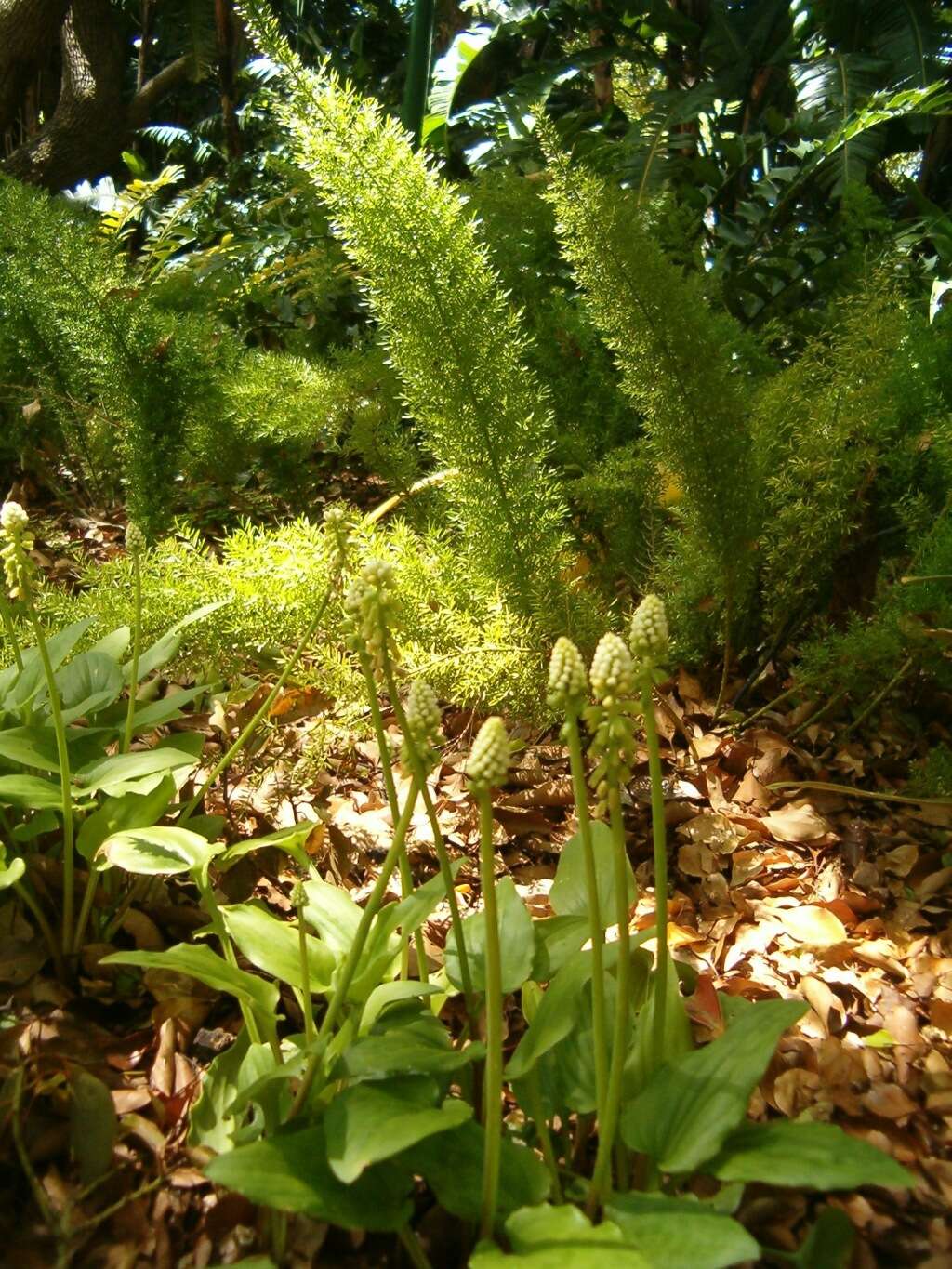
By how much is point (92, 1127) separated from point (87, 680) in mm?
649

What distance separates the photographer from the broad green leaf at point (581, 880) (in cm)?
114

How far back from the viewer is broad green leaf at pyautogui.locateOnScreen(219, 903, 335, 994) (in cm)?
108

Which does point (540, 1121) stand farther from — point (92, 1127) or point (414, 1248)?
point (92, 1127)

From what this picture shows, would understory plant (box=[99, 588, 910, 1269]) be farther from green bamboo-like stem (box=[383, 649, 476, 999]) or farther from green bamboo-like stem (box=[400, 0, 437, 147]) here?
green bamboo-like stem (box=[400, 0, 437, 147])

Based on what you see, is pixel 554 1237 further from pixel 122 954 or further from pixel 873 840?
pixel 873 840

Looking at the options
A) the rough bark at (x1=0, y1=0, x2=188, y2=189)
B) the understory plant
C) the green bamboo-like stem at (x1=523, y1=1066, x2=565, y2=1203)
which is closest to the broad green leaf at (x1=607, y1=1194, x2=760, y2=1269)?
the understory plant

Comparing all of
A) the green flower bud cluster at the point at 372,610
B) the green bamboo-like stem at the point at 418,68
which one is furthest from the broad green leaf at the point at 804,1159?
the green bamboo-like stem at the point at 418,68

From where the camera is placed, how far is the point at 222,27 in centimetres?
468

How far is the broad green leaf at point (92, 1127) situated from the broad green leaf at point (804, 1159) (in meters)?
0.65

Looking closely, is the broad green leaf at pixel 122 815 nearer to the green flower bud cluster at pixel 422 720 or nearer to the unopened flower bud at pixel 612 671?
the green flower bud cluster at pixel 422 720

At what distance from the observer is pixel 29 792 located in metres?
1.17

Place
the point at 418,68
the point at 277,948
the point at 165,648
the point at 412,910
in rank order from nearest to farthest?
the point at 412,910 → the point at 277,948 → the point at 165,648 → the point at 418,68

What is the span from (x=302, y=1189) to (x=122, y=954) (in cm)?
29

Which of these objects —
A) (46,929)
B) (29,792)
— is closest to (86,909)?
(46,929)
